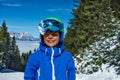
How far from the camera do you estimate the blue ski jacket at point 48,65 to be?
496cm

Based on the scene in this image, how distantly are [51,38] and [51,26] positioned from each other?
165mm

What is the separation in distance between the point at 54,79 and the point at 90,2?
3537 centimetres

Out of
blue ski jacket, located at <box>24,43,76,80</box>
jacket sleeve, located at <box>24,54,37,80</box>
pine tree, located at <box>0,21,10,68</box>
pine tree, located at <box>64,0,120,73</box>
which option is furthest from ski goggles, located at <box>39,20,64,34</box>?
pine tree, located at <box>0,21,10,68</box>

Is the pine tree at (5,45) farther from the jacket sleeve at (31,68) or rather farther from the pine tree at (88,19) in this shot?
the jacket sleeve at (31,68)

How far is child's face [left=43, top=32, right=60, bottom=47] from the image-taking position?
5020 millimetres

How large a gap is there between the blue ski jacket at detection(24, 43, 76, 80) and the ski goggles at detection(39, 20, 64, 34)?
21 centimetres

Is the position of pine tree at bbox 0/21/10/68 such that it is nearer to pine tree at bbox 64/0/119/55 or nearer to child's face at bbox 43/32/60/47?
pine tree at bbox 64/0/119/55

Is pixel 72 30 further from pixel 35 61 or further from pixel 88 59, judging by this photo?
pixel 35 61

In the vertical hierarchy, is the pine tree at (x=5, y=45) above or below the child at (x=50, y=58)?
below

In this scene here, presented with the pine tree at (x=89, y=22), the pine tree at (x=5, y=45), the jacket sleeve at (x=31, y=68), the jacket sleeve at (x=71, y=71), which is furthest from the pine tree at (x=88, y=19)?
the pine tree at (x=5, y=45)

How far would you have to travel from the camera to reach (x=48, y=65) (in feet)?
16.3

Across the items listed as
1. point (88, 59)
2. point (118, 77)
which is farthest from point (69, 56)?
point (88, 59)

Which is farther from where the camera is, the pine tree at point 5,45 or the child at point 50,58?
the pine tree at point 5,45

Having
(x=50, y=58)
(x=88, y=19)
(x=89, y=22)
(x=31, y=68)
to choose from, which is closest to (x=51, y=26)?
(x=50, y=58)
